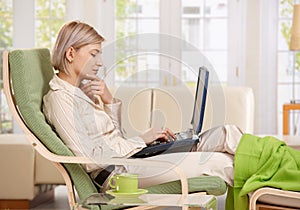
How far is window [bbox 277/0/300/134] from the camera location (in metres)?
7.04

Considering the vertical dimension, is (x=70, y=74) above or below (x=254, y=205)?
above

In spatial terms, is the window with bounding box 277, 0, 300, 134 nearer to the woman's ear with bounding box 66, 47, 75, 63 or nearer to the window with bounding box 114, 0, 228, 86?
the window with bounding box 114, 0, 228, 86

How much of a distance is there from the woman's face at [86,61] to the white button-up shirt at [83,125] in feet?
0.32

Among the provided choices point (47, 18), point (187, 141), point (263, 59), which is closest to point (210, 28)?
point (263, 59)

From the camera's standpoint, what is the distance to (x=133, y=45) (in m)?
7.23

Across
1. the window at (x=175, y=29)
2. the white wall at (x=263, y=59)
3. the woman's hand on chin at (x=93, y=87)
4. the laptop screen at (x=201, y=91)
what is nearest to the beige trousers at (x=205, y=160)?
the laptop screen at (x=201, y=91)

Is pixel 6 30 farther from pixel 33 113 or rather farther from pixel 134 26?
pixel 33 113

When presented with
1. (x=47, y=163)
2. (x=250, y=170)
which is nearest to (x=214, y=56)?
(x=47, y=163)

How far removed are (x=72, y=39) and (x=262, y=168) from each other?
44.2 inches

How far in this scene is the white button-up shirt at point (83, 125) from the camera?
318 cm

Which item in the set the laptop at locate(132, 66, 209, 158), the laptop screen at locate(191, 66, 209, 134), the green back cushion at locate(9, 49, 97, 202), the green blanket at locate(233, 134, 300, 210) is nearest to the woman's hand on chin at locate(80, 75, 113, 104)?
the green back cushion at locate(9, 49, 97, 202)

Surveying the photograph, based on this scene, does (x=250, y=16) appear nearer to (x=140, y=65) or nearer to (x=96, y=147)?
(x=140, y=65)

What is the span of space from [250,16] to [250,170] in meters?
3.85

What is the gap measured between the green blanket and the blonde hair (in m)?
0.93
